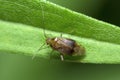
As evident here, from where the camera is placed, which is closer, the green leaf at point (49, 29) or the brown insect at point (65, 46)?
the green leaf at point (49, 29)

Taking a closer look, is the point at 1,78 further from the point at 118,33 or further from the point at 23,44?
the point at 118,33

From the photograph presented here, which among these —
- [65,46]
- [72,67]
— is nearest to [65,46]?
[65,46]

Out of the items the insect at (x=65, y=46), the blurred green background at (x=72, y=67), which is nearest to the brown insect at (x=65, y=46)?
the insect at (x=65, y=46)

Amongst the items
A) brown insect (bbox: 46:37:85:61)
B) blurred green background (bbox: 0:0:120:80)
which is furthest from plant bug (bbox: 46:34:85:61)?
blurred green background (bbox: 0:0:120:80)

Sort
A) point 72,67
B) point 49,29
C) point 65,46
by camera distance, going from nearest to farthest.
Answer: point 49,29 < point 65,46 < point 72,67

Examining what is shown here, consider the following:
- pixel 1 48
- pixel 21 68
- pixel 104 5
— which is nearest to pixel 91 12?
pixel 104 5

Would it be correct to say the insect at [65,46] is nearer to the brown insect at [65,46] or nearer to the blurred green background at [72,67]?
the brown insect at [65,46]

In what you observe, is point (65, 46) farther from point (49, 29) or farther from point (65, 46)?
point (49, 29)
